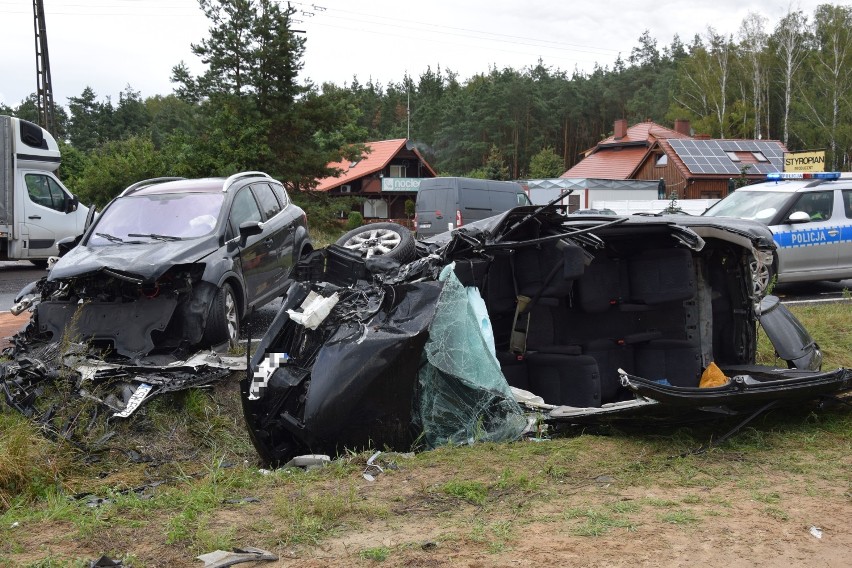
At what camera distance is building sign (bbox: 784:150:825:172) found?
64.6ft

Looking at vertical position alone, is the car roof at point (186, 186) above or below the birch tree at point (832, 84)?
below

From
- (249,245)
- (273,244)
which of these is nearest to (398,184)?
(273,244)

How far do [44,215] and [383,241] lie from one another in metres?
12.2

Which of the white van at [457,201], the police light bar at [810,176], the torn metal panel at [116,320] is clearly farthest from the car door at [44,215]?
the police light bar at [810,176]

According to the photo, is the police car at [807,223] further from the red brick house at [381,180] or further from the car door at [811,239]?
the red brick house at [381,180]

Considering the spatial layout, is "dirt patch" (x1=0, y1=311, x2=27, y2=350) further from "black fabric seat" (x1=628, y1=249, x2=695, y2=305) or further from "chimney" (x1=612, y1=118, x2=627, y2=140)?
"chimney" (x1=612, y1=118, x2=627, y2=140)

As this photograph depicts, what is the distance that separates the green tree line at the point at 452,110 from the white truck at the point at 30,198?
8.51 metres

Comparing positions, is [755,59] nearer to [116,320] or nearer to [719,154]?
[719,154]

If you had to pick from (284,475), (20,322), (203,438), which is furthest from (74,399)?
(20,322)

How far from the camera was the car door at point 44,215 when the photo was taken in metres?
16.3

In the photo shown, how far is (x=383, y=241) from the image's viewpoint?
7.18m

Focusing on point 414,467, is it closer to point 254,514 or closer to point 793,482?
point 254,514

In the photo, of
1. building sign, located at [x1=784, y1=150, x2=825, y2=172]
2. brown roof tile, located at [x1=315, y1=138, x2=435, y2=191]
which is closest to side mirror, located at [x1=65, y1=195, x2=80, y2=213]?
building sign, located at [x1=784, y1=150, x2=825, y2=172]

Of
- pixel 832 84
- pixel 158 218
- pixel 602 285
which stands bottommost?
pixel 602 285
